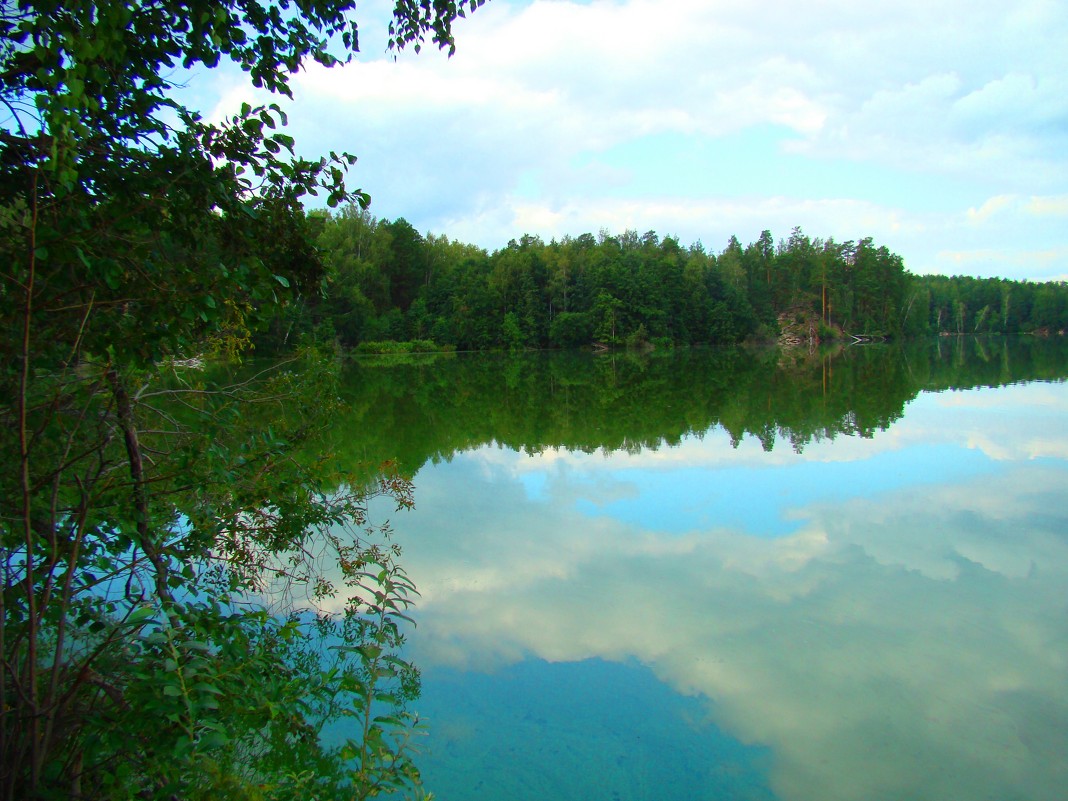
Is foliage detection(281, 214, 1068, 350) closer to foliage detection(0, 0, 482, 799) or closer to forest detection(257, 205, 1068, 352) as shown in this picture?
forest detection(257, 205, 1068, 352)

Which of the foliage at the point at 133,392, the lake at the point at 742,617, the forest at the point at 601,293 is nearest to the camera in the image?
the foliage at the point at 133,392

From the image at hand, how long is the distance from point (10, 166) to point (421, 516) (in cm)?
571

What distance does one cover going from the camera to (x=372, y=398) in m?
19.8

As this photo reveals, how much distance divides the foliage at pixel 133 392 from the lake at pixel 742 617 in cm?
90

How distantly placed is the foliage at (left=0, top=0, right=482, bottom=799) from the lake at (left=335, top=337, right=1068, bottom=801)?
0.90 meters

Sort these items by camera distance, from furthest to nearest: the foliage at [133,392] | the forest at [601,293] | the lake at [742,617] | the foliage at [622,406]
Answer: the forest at [601,293], the foliage at [622,406], the lake at [742,617], the foliage at [133,392]

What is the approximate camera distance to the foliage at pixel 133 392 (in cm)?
220

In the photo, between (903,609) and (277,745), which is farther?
(903,609)

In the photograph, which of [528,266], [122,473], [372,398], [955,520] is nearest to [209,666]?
[122,473]

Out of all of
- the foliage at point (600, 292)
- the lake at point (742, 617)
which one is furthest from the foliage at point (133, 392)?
the foliage at point (600, 292)

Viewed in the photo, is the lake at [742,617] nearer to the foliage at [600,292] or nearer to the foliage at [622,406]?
the foliage at [622,406]

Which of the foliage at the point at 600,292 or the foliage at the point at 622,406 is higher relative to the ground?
the foliage at the point at 600,292

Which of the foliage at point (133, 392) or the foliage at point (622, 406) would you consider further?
the foliage at point (622, 406)

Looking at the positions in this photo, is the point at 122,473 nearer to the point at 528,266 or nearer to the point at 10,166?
the point at 10,166
